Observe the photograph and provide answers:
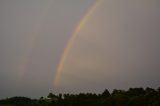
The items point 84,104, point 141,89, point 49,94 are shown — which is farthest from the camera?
point 49,94

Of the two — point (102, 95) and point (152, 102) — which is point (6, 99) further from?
point (152, 102)

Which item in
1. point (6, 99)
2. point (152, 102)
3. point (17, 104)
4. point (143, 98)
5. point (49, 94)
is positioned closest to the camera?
point (152, 102)

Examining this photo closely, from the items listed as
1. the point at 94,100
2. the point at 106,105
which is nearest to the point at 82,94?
the point at 94,100

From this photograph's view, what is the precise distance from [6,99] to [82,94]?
2972 inches

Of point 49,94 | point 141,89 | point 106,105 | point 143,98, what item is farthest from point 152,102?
point 49,94

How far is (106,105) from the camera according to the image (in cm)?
6625

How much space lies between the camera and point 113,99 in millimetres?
65812

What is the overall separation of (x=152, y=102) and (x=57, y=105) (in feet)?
92.8

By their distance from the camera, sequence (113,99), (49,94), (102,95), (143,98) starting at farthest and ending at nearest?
(49,94)
(102,95)
(113,99)
(143,98)

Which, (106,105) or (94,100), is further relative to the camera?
(94,100)

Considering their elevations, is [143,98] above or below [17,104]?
below

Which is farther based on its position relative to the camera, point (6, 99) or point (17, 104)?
point (6, 99)

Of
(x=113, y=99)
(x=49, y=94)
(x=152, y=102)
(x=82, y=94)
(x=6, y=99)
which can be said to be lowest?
(x=152, y=102)

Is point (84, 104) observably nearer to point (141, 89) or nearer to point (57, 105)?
point (57, 105)
